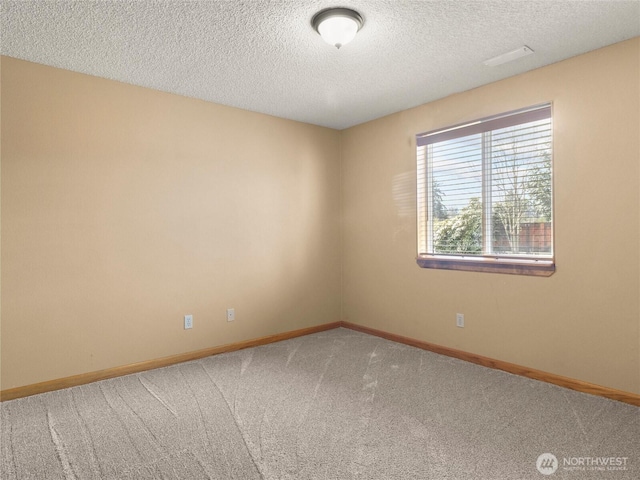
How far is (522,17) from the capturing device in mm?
2295

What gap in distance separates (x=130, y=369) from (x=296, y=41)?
2743 mm

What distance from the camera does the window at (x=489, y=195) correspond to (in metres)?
3.04

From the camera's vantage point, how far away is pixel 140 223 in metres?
3.28

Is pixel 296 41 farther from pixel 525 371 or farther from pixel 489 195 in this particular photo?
pixel 525 371

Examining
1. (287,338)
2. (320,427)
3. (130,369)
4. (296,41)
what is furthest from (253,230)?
(320,427)

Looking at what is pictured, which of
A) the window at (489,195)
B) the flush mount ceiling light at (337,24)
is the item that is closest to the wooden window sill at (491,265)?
the window at (489,195)

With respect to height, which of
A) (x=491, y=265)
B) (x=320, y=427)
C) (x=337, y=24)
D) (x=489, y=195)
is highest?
(x=337, y=24)

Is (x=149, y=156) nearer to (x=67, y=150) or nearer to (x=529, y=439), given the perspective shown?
(x=67, y=150)

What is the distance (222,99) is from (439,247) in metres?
2.43

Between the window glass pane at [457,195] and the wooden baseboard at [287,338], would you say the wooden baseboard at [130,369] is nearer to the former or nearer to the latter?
the wooden baseboard at [287,338]

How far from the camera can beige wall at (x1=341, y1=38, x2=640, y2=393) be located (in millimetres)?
2590

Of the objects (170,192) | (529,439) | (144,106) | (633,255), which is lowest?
(529,439)

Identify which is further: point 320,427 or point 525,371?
point 525,371

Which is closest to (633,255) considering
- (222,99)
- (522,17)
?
(522,17)
